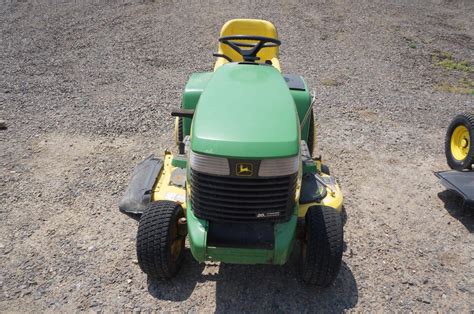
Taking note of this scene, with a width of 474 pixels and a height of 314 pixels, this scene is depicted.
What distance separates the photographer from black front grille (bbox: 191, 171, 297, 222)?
2.52 meters

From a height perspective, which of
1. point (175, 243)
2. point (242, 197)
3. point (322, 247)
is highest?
point (242, 197)

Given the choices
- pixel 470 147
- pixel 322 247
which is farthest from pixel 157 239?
pixel 470 147

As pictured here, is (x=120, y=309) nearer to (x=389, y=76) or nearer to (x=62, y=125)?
(x=62, y=125)

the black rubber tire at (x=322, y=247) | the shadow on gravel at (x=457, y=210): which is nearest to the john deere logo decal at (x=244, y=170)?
the black rubber tire at (x=322, y=247)

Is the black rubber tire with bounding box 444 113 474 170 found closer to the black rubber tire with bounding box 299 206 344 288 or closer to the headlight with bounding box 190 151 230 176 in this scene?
the black rubber tire with bounding box 299 206 344 288

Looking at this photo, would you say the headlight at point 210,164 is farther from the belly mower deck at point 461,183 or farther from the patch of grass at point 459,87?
the patch of grass at point 459,87

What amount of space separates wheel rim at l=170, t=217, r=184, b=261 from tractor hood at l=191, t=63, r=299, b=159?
778mm

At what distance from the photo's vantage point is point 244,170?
2.45 metres

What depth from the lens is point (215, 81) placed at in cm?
310

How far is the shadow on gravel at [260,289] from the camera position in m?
2.97

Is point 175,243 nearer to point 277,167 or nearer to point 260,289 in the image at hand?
point 260,289

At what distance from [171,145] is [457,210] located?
324 centimetres

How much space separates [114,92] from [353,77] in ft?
14.4

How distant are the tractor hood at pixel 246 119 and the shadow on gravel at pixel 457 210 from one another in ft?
7.68
